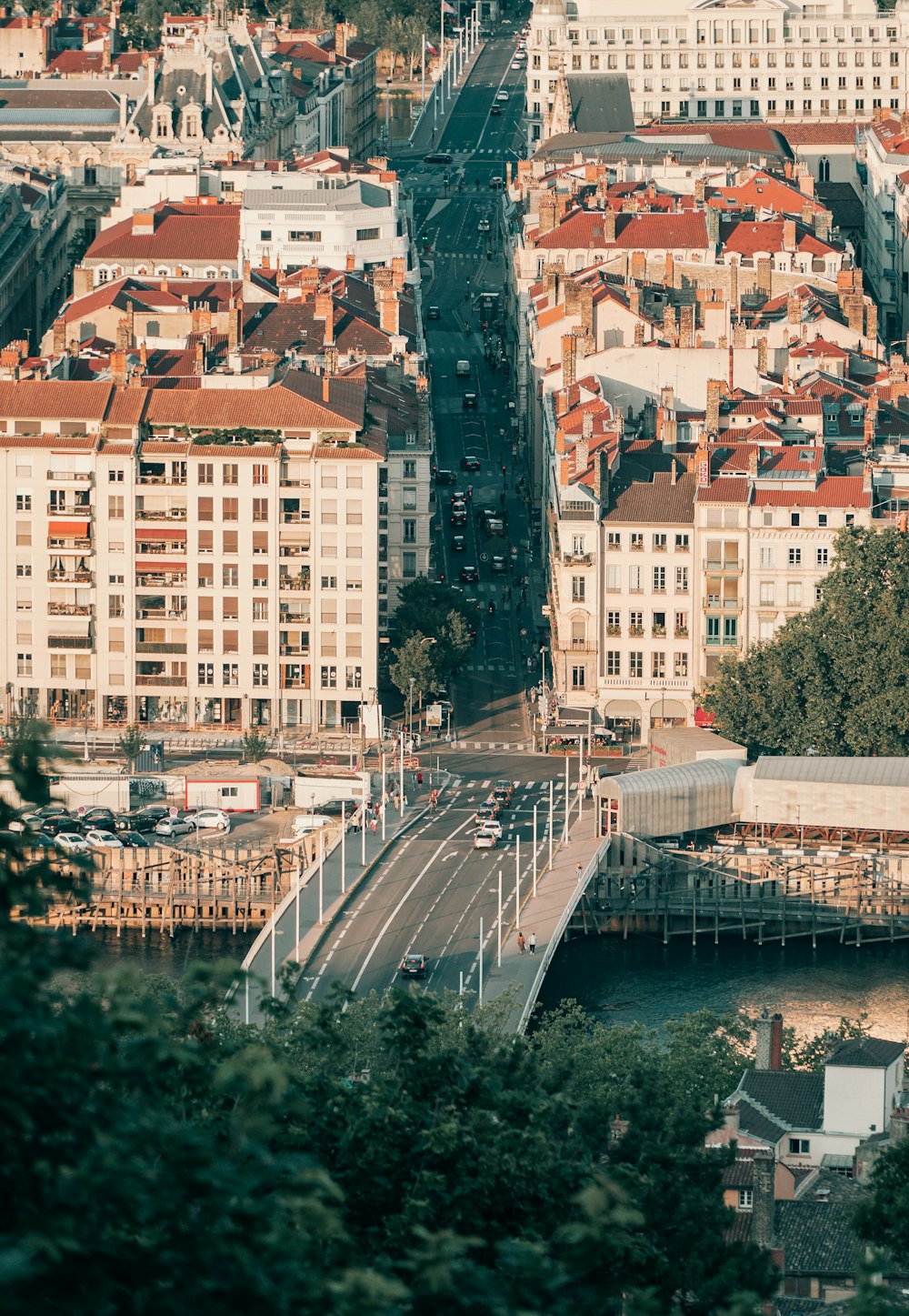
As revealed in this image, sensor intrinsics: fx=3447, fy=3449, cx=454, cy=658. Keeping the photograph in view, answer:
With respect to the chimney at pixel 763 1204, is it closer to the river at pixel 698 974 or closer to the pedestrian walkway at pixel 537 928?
the pedestrian walkway at pixel 537 928

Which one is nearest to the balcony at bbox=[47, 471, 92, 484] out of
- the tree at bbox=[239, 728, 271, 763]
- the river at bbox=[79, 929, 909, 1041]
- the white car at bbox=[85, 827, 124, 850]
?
the tree at bbox=[239, 728, 271, 763]

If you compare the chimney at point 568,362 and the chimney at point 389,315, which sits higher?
the chimney at point 389,315

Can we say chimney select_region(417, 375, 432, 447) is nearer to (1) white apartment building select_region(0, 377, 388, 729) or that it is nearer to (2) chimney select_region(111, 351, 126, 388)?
(1) white apartment building select_region(0, 377, 388, 729)

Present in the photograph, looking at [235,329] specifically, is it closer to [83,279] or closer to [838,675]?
[83,279]

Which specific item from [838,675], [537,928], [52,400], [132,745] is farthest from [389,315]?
[537,928]

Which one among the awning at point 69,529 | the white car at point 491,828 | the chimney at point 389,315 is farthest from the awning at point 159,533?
the chimney at point 389,315

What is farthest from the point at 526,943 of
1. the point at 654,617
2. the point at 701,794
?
the point at 654,617
